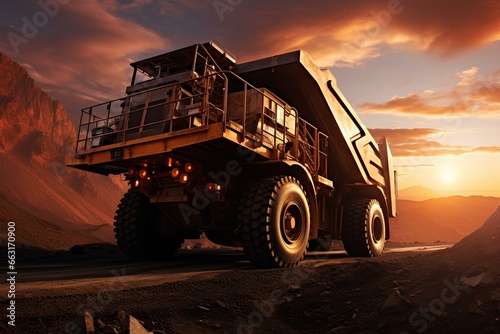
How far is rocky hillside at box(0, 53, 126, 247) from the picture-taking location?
55812mm

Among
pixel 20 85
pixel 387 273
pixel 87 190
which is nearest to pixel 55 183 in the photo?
pixel 87 190

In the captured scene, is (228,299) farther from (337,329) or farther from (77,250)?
(77,250)

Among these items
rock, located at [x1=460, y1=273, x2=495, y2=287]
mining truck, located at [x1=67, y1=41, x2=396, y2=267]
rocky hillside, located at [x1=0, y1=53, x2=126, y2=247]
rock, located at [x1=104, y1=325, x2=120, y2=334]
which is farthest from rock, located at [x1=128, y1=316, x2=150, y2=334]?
rocky hillside, located at [x1=0, y1=53, x2=126, y2=247]

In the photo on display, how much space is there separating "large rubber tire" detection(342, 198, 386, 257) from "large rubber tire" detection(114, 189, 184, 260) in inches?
167

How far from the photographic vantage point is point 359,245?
10055 millimetres

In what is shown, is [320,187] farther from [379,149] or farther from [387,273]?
[379,149]

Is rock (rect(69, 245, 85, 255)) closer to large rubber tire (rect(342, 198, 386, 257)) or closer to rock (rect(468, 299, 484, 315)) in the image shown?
large rubber tire (rect(342, 198, 386, 257))

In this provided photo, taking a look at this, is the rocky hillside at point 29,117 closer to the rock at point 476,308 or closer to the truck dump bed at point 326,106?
the truck dump bed at point 326,106

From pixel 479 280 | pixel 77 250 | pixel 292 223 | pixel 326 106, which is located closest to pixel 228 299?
pixel 292 223

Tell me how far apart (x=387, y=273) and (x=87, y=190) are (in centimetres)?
7927

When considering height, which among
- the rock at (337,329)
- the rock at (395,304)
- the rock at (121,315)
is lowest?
the rock at (337,329)

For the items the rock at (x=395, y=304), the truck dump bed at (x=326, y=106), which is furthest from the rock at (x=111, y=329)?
the truck dump bed at (x=326, y=106)

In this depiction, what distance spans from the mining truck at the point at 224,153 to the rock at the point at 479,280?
283 cm

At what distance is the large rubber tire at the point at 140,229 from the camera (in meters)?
8.14
